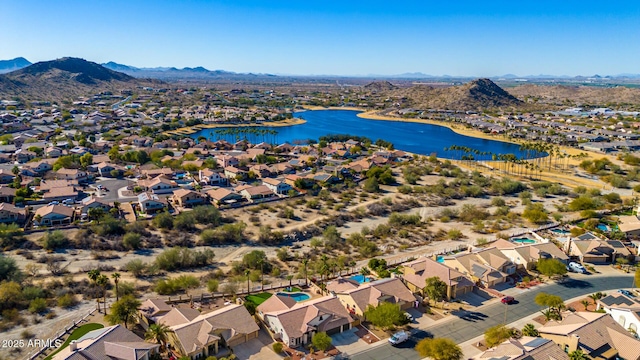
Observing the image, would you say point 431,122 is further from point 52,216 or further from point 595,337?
point 595,337

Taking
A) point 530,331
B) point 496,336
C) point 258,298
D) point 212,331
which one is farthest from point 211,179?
point 530,331

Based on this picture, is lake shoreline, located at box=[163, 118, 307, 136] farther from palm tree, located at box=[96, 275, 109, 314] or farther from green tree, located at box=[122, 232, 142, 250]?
palm tree, located at box=[96, 275, 109, 314]

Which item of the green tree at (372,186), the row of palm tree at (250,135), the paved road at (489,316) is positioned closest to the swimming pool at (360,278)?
the paved road at (489,316)

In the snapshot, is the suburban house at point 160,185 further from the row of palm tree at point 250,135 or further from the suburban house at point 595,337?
the row of palm tree at point 250,135

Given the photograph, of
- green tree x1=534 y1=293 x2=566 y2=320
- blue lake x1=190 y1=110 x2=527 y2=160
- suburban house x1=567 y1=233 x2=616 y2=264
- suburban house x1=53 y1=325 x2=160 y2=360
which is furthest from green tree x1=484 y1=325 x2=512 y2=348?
blue lake x1=190 y1=110 x2=527 y2=160

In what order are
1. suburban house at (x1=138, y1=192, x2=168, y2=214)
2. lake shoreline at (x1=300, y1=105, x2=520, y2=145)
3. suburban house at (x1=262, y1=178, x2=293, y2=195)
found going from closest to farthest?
suburban house at (x1=138, y1=192, x2=168, y2=214) → suburban house at (x1=262, y1=178, x2=293, y2=195) → lake shoreline at (x1=300, y1=105, x2=520, y2=145)

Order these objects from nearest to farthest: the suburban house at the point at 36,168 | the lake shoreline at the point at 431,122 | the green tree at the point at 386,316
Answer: the green tree at the point at 386,316, the suburban house at the point at 36,168, the lake shoreline at the point at 431,122
